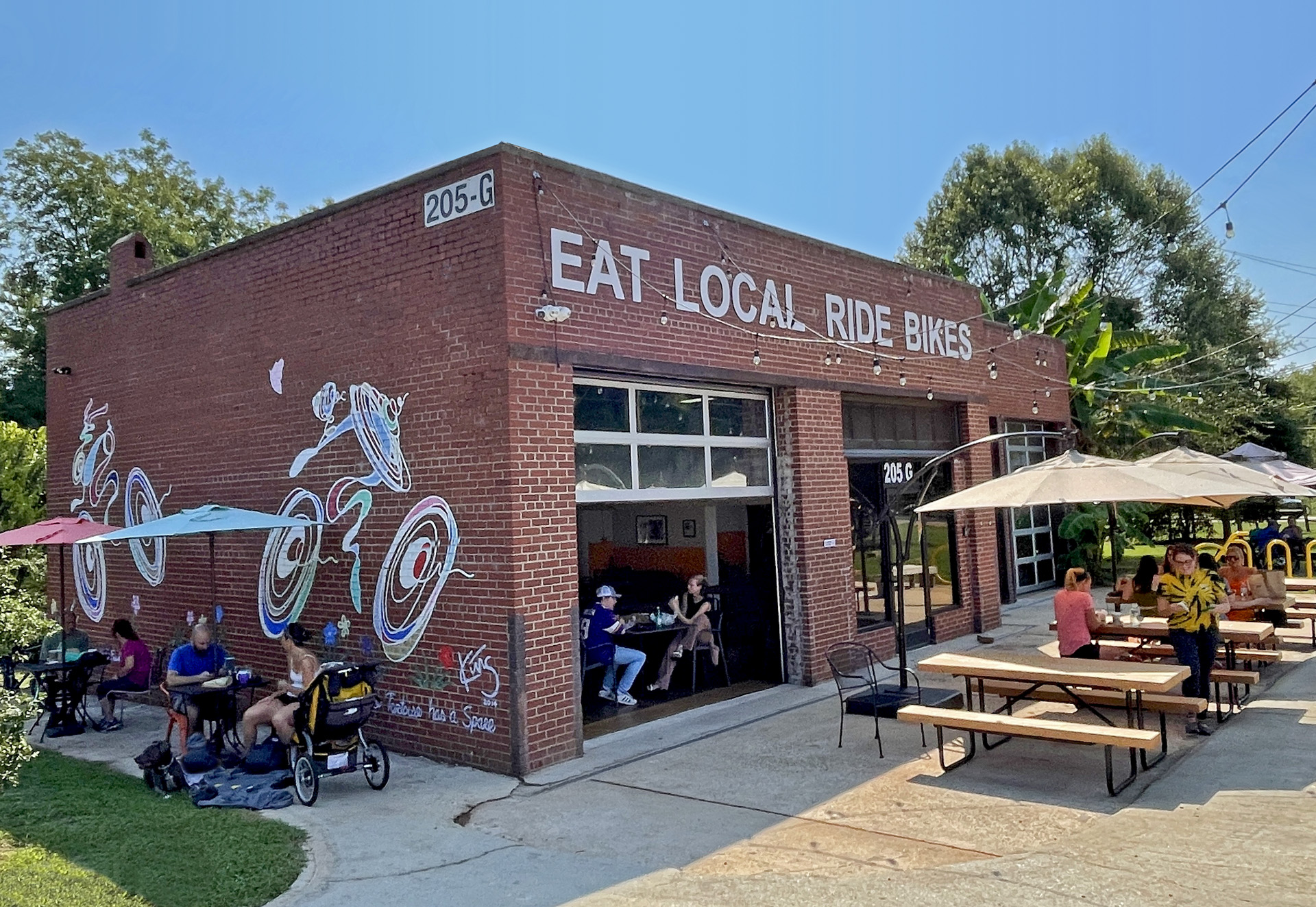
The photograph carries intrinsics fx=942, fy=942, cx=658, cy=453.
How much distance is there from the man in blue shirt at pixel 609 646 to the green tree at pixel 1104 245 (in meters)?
24.5

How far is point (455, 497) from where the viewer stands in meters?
8.55

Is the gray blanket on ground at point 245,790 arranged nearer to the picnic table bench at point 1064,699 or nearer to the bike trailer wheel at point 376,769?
the bike trailer wheel at point 376,769

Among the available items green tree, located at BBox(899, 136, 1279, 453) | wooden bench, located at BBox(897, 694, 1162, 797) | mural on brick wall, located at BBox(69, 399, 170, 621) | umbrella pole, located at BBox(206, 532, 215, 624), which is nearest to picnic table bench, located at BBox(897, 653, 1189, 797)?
wooden bench, located at BBox(897, 694, 1162, 797)

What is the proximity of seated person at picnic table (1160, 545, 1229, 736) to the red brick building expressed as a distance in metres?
2.45

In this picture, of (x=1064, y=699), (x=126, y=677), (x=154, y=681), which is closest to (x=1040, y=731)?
(x=1064, y=699)

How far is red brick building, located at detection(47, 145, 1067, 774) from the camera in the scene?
8.32 metres

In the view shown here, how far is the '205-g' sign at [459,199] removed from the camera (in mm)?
8336

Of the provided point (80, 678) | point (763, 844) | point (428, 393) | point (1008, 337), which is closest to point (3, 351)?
point (80, 678)

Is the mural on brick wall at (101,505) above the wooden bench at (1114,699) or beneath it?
above

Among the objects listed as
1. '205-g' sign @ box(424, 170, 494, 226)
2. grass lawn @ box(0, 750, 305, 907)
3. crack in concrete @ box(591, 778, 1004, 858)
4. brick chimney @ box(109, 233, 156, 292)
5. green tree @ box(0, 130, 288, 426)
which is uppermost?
green tree @ box(0, 130, 288, 426)

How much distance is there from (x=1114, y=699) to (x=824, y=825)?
3.42 meters

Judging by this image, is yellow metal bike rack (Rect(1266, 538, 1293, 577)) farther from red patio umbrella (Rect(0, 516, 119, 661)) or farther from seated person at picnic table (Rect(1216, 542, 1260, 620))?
red patio umbrella (Rect(0, 516, 119, 661))

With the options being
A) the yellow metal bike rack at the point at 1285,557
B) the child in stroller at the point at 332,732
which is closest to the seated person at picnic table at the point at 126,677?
the child in stroller at the point at 332,732

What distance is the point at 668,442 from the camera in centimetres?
998
